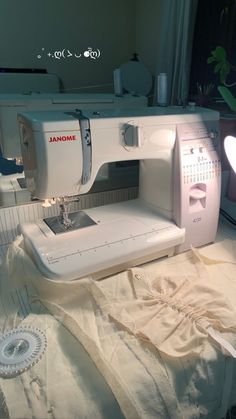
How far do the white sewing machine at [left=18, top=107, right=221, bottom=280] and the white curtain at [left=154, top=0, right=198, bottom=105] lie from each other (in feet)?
1.55

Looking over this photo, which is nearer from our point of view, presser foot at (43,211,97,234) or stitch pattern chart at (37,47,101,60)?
presser foot at (43,211,97,234)

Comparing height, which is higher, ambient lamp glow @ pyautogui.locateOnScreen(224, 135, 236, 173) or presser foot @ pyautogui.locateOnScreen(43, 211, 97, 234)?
ambient lamp glow @ pyautogui.locateOnScreen(224, 135, 236, 173)

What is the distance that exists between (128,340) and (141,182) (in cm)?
57

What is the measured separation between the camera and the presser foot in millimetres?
811

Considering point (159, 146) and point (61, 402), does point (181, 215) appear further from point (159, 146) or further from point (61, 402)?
point (61, 402)

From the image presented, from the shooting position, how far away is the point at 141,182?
101 centimetres

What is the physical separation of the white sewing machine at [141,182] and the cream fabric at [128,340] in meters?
0.07

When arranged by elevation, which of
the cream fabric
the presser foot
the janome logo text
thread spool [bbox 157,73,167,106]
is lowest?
the cream fabric

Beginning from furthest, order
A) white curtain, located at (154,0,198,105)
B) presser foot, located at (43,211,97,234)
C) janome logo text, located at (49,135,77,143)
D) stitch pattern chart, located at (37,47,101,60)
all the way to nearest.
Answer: white curtain, located at (154,0,198,105) → stitch pattern chart, located at (37,47,101,60) → presser foot, located at (43,211,97,234) → janome logo text, located at (49,135,77,143)

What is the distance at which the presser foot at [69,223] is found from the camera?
31.9 inches

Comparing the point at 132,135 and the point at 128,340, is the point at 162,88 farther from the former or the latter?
the point at 128,340

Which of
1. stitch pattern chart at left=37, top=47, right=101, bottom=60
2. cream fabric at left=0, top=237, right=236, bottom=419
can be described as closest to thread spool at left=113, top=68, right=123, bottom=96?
stitch pattern chart at left=37, top=47, right=101, bottom=60

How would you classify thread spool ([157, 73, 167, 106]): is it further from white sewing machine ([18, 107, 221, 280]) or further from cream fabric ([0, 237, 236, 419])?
cream fabric ([0, 237, 236, 419])

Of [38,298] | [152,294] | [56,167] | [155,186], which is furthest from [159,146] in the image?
[38,298]
